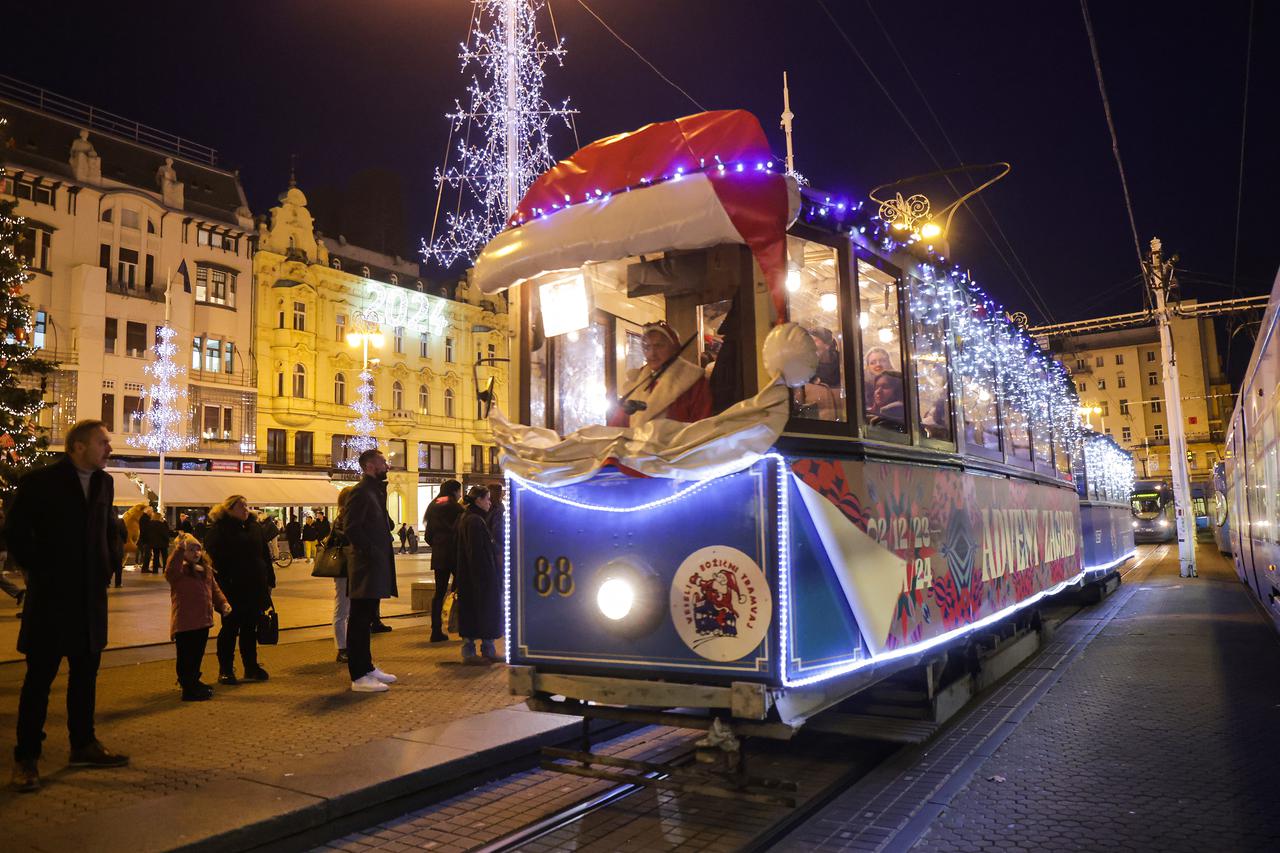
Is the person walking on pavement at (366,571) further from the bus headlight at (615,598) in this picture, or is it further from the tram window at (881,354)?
the tram window at (881,354)

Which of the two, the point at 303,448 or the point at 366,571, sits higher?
the point at 303,448

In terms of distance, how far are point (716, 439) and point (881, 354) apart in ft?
6.14

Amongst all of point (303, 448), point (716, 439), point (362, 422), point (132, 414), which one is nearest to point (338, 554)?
point (716, 439)

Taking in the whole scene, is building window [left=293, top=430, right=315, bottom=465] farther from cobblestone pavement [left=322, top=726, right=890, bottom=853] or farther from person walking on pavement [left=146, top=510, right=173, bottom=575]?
cobblestone pavement [left=322, top=726, right=890, bottom=853]

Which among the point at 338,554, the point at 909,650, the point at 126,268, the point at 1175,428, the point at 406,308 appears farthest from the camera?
the point at 406,308

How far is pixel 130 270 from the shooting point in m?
35.9

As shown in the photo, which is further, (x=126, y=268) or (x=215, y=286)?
(x=215, y=286)

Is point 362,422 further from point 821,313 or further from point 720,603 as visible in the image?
point 720,603

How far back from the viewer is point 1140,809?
4734 millimetres

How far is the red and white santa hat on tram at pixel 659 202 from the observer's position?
4.65m

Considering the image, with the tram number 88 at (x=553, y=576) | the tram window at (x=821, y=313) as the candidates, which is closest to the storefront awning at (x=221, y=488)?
the tram number 88 at (x=553, y=576)

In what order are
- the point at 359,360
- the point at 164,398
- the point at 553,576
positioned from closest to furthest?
the point at 553,576 < the point at 164,398 < the point at 359,360

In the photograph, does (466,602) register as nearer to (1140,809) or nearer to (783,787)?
(783,787)

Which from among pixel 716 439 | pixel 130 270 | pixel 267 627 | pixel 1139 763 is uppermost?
pixel 130 270
